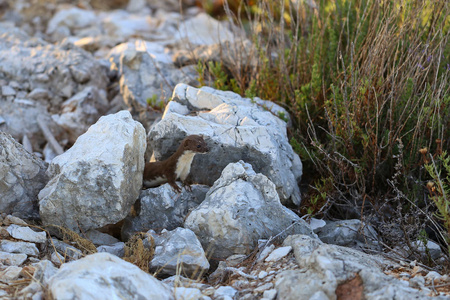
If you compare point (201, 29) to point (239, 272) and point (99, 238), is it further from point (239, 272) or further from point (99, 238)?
point (239, 272)

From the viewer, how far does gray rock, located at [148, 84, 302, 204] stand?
4266 mm

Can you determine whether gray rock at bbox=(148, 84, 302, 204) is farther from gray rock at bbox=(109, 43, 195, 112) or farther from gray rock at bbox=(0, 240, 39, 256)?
gray rock at bbox=(0, 240, 39, 256)

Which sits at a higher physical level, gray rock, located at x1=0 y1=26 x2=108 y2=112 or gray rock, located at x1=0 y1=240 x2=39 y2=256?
gray rock, located at x1=0 y1=26 x2=108 y2=112

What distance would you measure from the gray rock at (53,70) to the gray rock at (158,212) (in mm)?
2756

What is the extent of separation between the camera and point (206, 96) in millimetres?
4887

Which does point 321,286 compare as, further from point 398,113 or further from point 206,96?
point 206,96

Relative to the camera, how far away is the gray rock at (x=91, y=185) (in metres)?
3.68

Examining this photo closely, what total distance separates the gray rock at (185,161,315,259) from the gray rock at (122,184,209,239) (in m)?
0.38

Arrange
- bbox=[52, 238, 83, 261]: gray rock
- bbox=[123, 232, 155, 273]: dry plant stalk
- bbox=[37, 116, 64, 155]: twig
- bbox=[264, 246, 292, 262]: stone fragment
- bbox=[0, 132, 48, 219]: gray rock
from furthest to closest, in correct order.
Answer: bbox=[37, 116, 64, 155]: twig
bbox=[0, 132, 48, 219]: gray rock
bbox=[52, 238, 83, 261]: gray rock
bbox=[123, 232, 155, 273]: dry plant stalk
bbox=[264, 246, 292, 262]: stone fragment

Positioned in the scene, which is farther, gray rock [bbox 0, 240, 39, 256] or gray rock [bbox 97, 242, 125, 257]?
gray rock [bbox 97, 242, 125, 257]

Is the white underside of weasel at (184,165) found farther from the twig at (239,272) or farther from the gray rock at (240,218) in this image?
the twig at (239,272)

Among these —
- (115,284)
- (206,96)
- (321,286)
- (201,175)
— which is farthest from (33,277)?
(206,96)

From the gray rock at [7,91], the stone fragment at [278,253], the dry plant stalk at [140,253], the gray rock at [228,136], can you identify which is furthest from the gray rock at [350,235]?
the gray rock at [7,91]

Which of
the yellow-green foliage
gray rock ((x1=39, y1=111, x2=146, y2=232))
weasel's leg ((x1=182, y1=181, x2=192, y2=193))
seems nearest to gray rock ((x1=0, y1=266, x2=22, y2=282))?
gray rock ((x1=39, y1=111, x2=146, y2=232))
